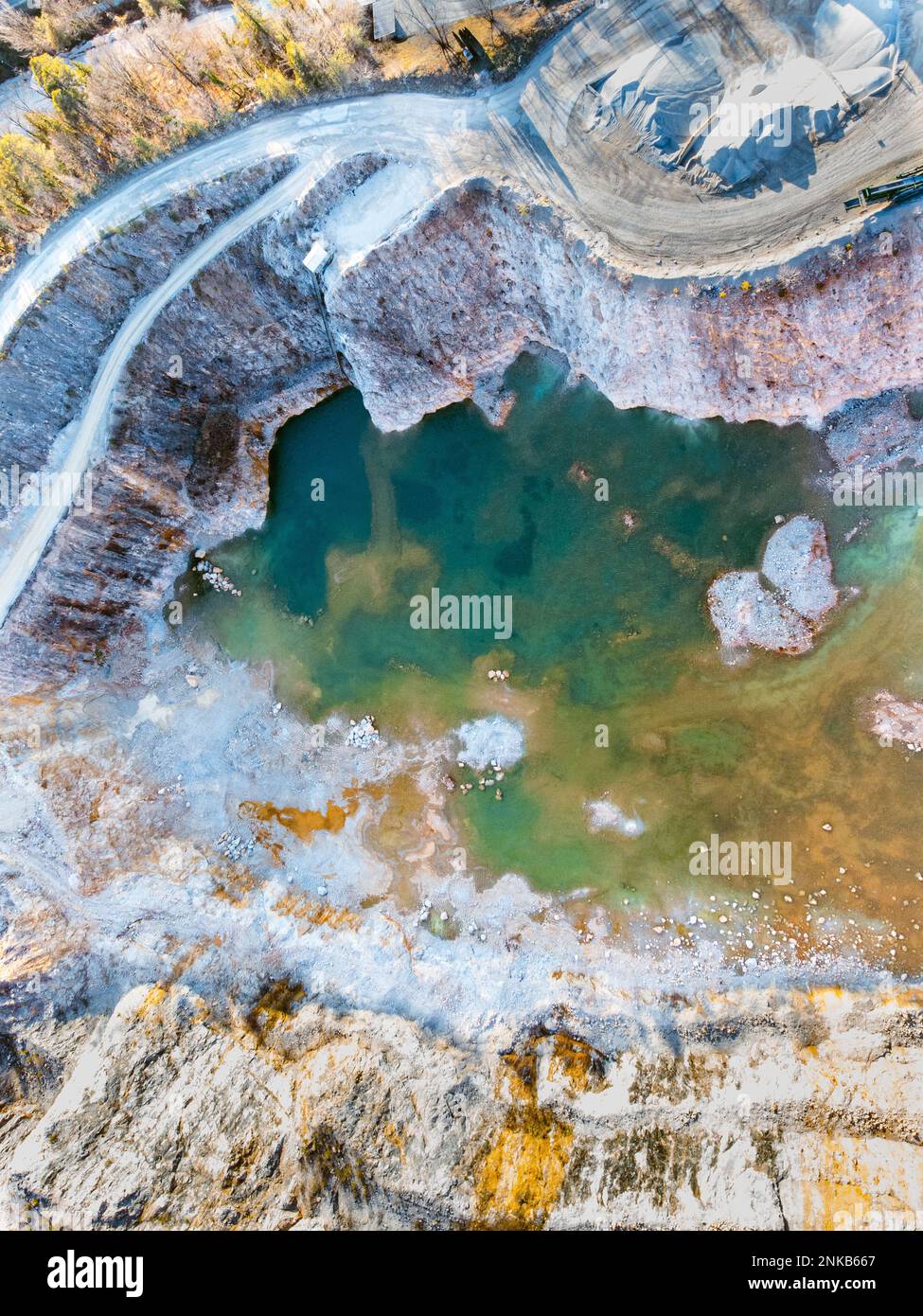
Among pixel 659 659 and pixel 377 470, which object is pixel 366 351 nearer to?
pixel 377 470

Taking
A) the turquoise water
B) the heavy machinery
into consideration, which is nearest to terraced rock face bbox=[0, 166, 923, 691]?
the heavy machinery

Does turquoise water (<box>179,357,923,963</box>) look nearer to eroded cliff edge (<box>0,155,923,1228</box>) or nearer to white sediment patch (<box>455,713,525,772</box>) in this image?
white sediment patch (<box>455,713,525,772</box>)

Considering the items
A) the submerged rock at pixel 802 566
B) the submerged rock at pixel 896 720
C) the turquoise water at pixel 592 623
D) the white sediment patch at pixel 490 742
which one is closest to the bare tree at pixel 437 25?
the turquoise water at pixel 592 623

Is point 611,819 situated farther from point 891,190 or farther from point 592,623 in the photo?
point 891,190

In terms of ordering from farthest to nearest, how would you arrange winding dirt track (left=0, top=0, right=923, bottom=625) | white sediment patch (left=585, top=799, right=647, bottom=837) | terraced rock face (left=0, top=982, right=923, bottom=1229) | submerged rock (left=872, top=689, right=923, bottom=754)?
white sediment patch (left=585, top=799, right=647, bottom=837) < submerged rock (left=872, top=689, right=923, bottom=754) < winding dirt track (left=0, top=0, right=923, bottom=625) < terraced rock face (left=0, top=982, right=923, bottom=1229)
